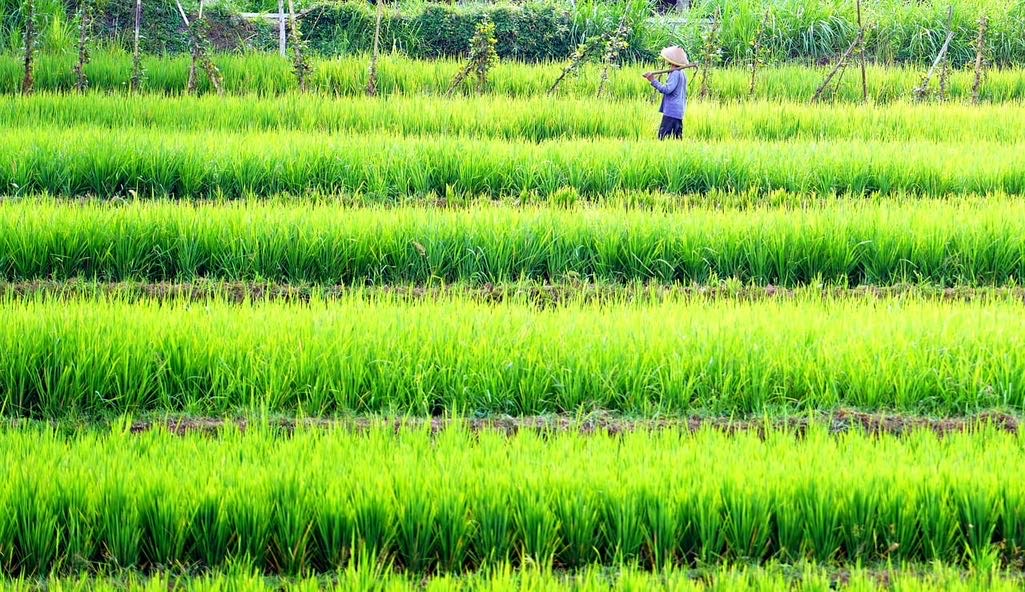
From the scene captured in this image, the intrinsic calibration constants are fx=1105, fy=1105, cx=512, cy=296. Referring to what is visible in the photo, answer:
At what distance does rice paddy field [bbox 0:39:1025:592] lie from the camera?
8.33ft

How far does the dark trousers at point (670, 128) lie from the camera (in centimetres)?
748

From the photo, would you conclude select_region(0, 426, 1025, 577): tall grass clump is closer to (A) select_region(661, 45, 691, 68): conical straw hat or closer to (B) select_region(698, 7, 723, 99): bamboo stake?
(A) select_region(661, 45, 691, 68): conical straw hat

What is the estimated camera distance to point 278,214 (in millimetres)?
5172

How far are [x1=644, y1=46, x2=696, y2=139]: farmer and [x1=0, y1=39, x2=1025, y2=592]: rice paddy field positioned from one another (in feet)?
2.27

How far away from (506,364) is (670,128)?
14.4 feet

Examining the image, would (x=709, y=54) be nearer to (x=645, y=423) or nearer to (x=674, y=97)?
(x=674, y=97)

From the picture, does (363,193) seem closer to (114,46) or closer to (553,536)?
(553,536)

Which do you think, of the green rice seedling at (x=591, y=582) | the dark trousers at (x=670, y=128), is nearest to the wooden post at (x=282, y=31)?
the dark trousers at (x=670, y=128)

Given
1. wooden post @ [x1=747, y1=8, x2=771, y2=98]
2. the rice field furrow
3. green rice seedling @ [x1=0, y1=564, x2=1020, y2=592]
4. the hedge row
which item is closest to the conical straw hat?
wooden post @ [x1=747, y1=8, x2=771, y2=98]

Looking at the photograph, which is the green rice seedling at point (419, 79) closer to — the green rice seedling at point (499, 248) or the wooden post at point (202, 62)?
the wooden post at point (202, 62)

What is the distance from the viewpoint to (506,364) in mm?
3449

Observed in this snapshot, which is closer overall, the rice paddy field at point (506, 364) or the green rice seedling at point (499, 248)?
the rice paddy field at point (506, 364)

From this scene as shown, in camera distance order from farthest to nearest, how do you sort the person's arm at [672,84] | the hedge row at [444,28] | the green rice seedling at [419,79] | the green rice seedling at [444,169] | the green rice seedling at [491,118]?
1. the hedge row at [444,28]
2. the green rice seedling at [419,79]
3. the green rice seedling at [491,118]
4. the person's arm at [672,84]
5. the green rice seedling at [444,169]

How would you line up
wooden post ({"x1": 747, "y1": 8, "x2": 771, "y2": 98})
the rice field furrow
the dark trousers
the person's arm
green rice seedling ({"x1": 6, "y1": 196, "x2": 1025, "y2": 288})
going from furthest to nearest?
wooden post ({"x1": 747, "y1": 8, "x2": 771, "y2": 98}) < the dark trousers < the person's arm < green rice seedling ({"x1": 6, "y1": 196, "x2": 1025, "y2": 288}) < the rice field furrow
